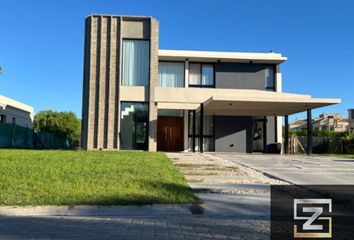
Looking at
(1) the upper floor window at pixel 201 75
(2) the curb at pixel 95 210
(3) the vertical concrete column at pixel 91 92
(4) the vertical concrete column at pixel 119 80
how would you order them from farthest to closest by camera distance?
(1) the upper floor window at pixel 201 75 < (4) the vertical concrete column at pixel 119 80 < (3) the vertical concrete column at pixel 91 92 < (2) the curb at pixel 95 210

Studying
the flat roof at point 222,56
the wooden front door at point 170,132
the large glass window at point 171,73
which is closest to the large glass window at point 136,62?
the flat roof at point 222,56

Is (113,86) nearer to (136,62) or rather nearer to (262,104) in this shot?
(136,62)

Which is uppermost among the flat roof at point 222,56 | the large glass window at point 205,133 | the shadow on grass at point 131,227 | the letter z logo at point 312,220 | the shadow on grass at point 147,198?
the flat roof at point 222,56

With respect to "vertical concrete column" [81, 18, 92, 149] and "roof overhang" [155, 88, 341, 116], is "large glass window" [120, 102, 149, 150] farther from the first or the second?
"vertical concrete column" [81, 18, 92, 149]

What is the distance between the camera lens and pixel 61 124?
155ft

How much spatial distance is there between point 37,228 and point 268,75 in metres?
26.4

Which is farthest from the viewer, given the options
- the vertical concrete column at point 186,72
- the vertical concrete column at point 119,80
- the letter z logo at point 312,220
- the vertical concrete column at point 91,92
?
the vertical concrete column at point 186,72

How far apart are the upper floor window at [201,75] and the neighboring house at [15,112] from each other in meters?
20.5

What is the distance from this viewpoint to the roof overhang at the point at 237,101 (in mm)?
22328

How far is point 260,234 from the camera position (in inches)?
239

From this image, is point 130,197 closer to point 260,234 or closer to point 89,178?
point 89,178

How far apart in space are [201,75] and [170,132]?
4626mm

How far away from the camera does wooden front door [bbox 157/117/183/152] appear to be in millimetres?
29531

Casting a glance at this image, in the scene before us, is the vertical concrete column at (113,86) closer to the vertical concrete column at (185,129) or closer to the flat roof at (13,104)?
the vertical concrete column at (185,129)
